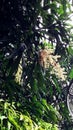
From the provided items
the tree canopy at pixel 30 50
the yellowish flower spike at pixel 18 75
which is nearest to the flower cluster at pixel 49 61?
the tree canopy at pixel 30 50

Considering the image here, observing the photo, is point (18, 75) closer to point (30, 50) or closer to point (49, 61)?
point (30, 50)

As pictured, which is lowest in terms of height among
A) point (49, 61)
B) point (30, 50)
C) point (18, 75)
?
point (49, 61)

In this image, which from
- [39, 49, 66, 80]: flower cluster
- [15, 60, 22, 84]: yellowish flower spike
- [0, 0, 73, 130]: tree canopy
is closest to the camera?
[39, 49, 66, 80]: flower cluster

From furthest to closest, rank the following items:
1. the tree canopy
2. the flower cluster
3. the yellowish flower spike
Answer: the yellowish flower spike, the tree canopy, the flower cluster

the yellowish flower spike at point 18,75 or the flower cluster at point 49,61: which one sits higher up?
the yellowish flower spike at point 18,75

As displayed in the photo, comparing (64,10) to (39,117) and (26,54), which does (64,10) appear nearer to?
(26,54)

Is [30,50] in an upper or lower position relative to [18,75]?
upper

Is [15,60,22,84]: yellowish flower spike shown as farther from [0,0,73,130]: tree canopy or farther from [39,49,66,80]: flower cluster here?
[39,49,66,80]: flower cluster

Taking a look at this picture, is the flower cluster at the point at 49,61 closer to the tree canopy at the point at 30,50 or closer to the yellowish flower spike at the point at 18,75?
the tree canopy at the point at 30,50

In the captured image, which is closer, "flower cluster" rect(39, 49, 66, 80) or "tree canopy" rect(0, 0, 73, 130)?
"flower cluster" rect(39, 49, 66, 80)

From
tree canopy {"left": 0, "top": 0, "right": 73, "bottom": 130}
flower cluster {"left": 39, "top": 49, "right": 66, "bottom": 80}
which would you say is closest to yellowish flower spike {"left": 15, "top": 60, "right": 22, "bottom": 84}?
tree canopy {"left": 0, "top": 0, "right": 73, "bottom": 130}

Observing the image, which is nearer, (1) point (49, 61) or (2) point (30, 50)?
(1) point (49, 61)

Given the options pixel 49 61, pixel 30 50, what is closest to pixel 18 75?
pixel 30 50

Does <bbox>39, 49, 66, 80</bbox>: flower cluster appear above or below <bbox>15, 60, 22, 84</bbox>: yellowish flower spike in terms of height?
below
